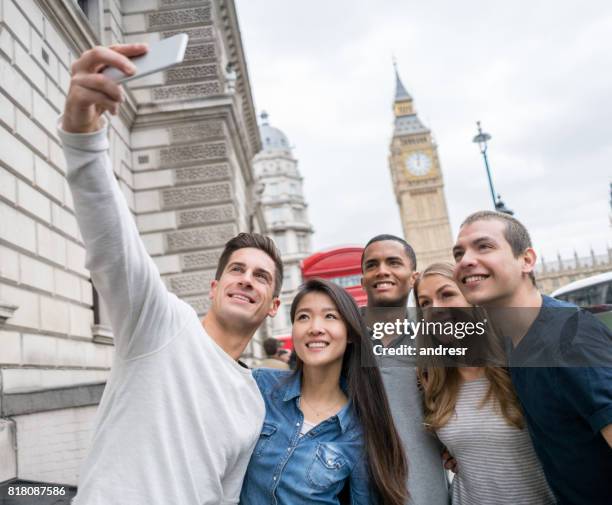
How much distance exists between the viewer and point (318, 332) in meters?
2.26

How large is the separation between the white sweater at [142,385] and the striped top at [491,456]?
986 mm

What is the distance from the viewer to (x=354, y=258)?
47.7ft

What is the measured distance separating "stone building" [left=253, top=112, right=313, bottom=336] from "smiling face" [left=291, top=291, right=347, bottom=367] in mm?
46031

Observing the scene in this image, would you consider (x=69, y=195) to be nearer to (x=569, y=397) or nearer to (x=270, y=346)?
(x=270, y=346)

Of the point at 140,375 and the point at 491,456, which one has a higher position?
the point at 140,375

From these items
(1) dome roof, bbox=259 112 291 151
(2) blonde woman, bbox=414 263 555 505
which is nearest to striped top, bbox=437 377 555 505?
(2) blonde woman, bbox=414 263 555 505

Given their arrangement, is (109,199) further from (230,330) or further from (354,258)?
(354,258)

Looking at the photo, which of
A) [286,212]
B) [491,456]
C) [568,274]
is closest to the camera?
[491,456]

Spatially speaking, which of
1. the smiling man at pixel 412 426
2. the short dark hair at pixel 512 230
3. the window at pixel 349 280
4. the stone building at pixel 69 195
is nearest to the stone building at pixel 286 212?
the window at pixel 349 280

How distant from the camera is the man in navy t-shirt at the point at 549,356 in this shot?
1578mm

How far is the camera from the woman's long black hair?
2.05 m

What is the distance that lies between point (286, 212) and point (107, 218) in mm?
55231

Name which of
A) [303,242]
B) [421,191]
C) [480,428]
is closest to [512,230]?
[480,428]

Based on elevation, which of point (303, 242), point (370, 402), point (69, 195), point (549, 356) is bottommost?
point (370, 402)
